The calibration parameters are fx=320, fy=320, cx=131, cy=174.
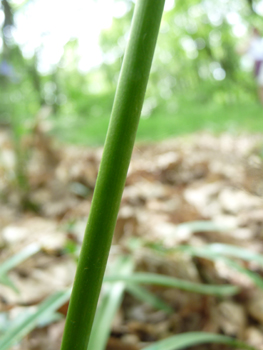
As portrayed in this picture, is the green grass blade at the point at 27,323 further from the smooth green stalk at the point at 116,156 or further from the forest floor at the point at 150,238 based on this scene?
the smooth green stalk at the point at 116,156

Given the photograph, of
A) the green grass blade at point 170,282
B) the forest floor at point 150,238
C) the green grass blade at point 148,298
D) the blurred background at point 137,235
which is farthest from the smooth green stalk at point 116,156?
the green grass blade at point 148,298

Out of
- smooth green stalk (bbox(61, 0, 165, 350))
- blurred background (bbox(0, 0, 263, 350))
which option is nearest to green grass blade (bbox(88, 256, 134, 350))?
blurred background (bbox(0, 0, 263, 350))

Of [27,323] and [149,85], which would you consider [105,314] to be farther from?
[149,85]

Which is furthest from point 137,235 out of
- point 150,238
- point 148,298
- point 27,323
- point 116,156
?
point 116,156

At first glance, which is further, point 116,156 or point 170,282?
point 170,282

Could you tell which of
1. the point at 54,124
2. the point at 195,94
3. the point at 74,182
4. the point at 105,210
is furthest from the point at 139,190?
the point at 195,94
